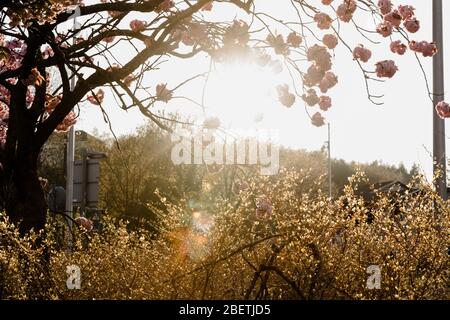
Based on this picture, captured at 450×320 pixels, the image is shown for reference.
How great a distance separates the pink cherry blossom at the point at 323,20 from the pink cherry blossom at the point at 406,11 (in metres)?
0.77

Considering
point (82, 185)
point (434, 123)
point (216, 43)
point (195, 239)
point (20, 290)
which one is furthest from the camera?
point (82, 185)

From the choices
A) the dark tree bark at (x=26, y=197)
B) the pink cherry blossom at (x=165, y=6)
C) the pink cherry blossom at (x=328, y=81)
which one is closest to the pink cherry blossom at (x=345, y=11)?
the pink cherry blossom at (x=328, y=81)

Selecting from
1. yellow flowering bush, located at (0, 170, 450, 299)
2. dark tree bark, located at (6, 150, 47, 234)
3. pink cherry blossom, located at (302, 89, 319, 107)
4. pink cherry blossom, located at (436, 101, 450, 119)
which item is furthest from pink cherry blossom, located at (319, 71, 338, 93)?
dark tree bark, located at (6, 150, 47, 234)

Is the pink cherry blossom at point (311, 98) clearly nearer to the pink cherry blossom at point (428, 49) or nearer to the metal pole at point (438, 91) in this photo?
the pink cherry blossom at point (428, 49)

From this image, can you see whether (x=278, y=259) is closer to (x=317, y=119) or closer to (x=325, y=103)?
(x=325, y=103)

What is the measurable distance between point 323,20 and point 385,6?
0.66 m

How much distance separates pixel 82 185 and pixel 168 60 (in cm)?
994

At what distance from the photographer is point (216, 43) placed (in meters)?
7.32

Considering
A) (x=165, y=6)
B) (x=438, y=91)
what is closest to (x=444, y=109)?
(x=438, y=91)

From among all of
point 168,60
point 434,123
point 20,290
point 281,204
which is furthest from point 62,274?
point 434,123

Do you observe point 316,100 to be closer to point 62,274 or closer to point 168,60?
point 168,60

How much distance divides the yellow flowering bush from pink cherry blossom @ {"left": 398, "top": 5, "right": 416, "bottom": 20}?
7.21 ft

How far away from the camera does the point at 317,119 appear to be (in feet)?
22.6

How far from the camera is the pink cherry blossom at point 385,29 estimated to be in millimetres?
6363
